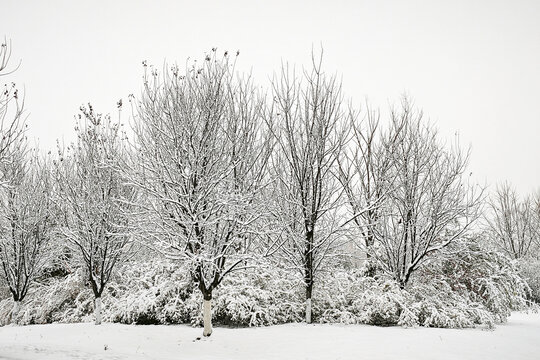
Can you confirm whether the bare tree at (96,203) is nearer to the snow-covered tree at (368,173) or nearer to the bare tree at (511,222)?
the snow-covered tree at (368,173)

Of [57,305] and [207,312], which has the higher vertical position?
[207,312]

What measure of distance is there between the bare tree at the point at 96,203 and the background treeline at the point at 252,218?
2.5 inches

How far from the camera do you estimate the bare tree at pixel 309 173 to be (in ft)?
→ 38.8

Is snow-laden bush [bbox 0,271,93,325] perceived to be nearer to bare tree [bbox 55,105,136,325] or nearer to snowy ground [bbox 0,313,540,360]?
bare tree [bbox 55,105,136,325]

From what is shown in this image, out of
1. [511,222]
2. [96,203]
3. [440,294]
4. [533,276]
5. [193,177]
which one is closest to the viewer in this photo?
[193,177]

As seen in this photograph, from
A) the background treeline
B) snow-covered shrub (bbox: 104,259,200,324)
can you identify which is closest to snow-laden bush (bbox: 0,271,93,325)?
the background treeline

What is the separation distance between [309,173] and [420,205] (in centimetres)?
426

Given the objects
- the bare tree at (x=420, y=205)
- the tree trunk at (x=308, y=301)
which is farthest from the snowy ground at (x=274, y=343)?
the bare tree at (x=420, y=205)

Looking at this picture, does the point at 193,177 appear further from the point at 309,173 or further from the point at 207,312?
the point at 309,173

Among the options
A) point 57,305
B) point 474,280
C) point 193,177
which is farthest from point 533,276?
point 57,305

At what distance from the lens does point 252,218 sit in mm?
9375

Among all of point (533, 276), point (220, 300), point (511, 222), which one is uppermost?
point (511, 222)

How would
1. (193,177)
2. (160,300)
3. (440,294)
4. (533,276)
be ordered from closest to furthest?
(193,177)
(160,300)
(440,294)
(533,276)

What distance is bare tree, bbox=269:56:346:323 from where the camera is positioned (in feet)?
38.8
